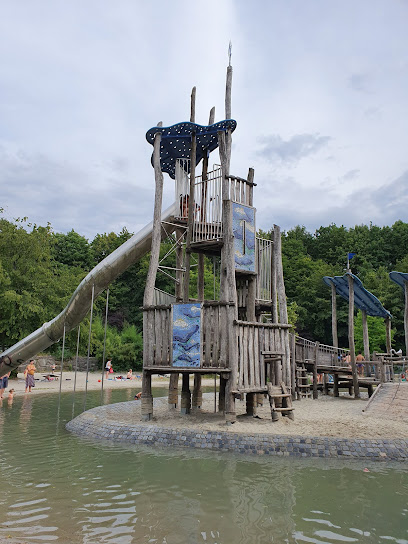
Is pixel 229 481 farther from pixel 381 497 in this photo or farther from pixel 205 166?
pixel 205 166

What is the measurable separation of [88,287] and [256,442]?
816cm

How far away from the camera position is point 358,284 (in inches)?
848

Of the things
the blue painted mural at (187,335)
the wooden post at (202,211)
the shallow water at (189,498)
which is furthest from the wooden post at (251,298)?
the shallow water at (189,498)

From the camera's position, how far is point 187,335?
1250 cm

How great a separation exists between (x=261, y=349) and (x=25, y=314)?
724 inches

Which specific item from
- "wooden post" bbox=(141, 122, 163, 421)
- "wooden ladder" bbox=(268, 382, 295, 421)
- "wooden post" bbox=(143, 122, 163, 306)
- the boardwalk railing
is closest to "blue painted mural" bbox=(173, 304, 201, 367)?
"wooden post" bbox=(141, 122, 163, 421)

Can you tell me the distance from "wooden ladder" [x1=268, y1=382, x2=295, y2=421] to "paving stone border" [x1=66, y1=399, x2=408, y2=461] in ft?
6.96

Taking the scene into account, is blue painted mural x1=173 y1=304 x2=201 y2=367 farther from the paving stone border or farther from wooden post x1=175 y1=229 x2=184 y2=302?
wooden post x1=175 y1=229 x2=184 y2=302

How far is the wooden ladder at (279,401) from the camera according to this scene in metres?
12.8

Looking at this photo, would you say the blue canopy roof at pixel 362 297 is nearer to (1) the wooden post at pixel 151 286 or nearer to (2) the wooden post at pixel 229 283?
(2) the wooden post at pixel 229 283

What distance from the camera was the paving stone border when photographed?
32.6ft

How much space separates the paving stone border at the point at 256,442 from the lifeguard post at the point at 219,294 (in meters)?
1.23

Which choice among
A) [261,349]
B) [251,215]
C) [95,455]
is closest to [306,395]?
[261,349]

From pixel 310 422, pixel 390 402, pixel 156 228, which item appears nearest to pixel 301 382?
pixel 390 402
